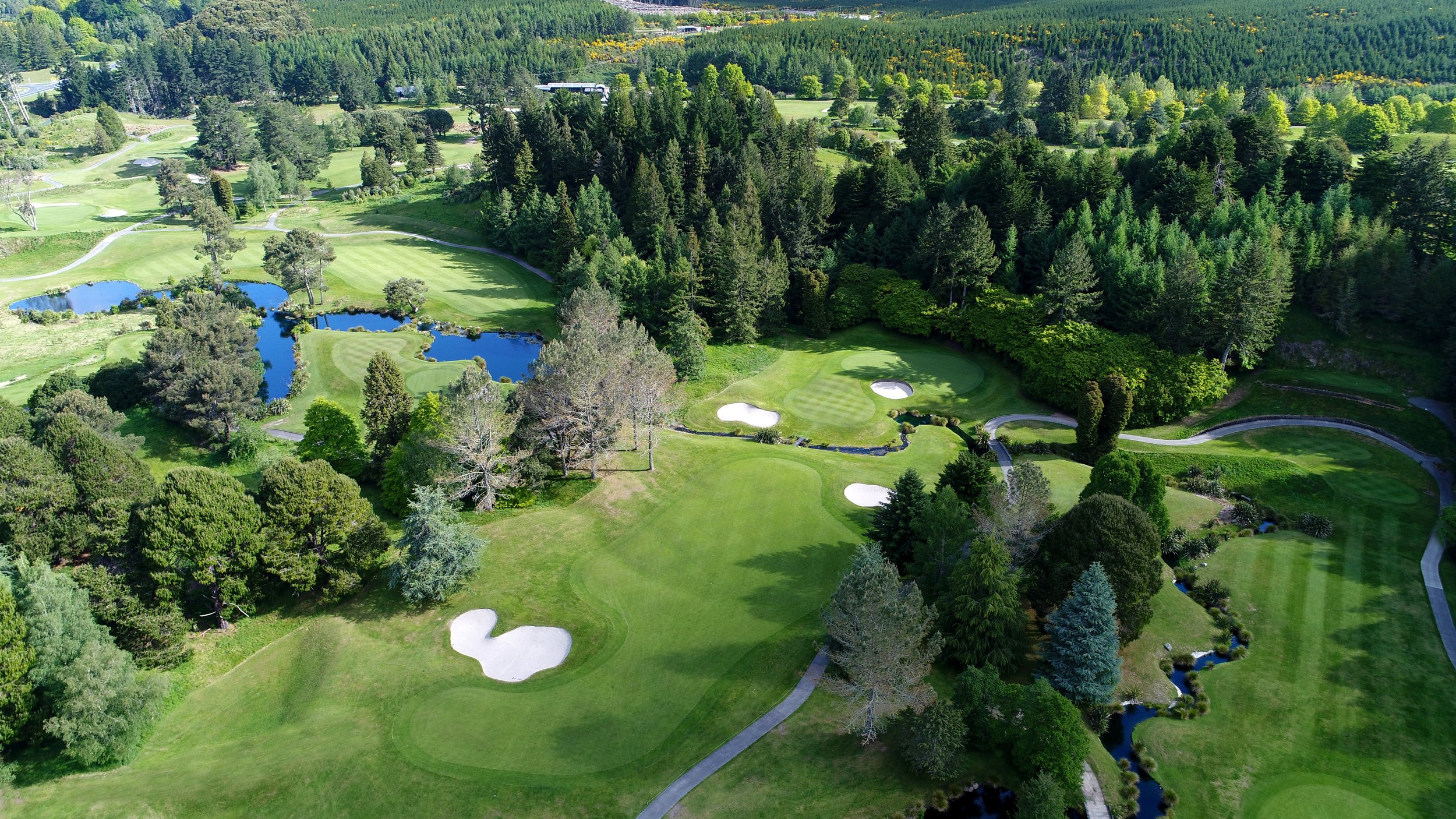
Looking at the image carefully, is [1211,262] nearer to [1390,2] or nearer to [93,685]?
[93,685]

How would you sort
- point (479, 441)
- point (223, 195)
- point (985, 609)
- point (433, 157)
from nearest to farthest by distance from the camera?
point (985, 609)
point (479, 441)
point (223, 195)
point (433, 157)

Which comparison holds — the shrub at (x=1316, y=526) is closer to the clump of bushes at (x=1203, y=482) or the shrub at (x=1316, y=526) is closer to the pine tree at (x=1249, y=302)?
the clump of bushes at (x=1203, y=482)

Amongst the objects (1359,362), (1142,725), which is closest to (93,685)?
(1142,725)

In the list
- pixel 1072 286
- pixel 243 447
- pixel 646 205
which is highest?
pixel 646 205

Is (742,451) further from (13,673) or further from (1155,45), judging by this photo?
(1155,45)

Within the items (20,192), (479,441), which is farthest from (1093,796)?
(20,192)

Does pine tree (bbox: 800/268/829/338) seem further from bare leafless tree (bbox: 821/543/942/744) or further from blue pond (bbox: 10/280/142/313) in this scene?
blue pond (bbox: 10/280/142/313)

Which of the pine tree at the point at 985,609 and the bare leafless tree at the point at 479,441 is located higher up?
the bare leafless tree at the point at 479,441

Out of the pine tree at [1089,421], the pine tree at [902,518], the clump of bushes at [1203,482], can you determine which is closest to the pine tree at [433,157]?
the pine tree at [1089,421]
